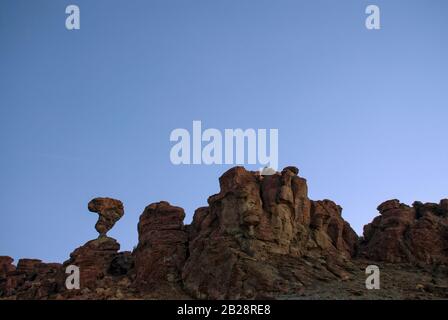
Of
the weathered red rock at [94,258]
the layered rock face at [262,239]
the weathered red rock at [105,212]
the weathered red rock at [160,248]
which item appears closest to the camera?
the layered rock face at [262,239]

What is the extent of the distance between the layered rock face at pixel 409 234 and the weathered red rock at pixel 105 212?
33246 millimetres

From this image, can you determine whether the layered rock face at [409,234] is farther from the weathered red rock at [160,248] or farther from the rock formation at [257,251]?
the weathered red rock at [160,248]

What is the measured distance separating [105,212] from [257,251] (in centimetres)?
2544

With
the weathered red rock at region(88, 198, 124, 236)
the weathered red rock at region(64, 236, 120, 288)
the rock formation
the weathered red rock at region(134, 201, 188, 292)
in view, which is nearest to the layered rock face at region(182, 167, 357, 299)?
the rock formation

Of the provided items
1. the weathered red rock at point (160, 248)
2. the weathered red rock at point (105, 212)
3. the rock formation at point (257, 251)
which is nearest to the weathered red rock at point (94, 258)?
the rock formation at point (257, 251)

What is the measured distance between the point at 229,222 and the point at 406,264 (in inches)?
821

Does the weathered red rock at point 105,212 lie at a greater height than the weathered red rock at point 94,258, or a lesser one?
greater

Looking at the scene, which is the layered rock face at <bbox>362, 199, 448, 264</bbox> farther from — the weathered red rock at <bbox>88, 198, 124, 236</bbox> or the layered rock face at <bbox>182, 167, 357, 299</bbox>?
the weathered red rock at <bbox>88, 198, 124, 236</bbox>

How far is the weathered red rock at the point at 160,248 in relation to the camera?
Result: 5384 cm

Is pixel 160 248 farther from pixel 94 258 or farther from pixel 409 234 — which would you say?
pixel 409 234

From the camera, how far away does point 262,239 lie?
5216cm

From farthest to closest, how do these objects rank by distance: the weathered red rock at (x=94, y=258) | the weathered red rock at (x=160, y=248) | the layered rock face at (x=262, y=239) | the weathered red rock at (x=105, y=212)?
the weathered red rock at (x=105, y=212) < the weathered red rock at (x=94, y=258) < the weathered red rock at (x=160, y=248) < the layered rock face at (x=262, y=239)

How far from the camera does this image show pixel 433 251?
57.2 m
